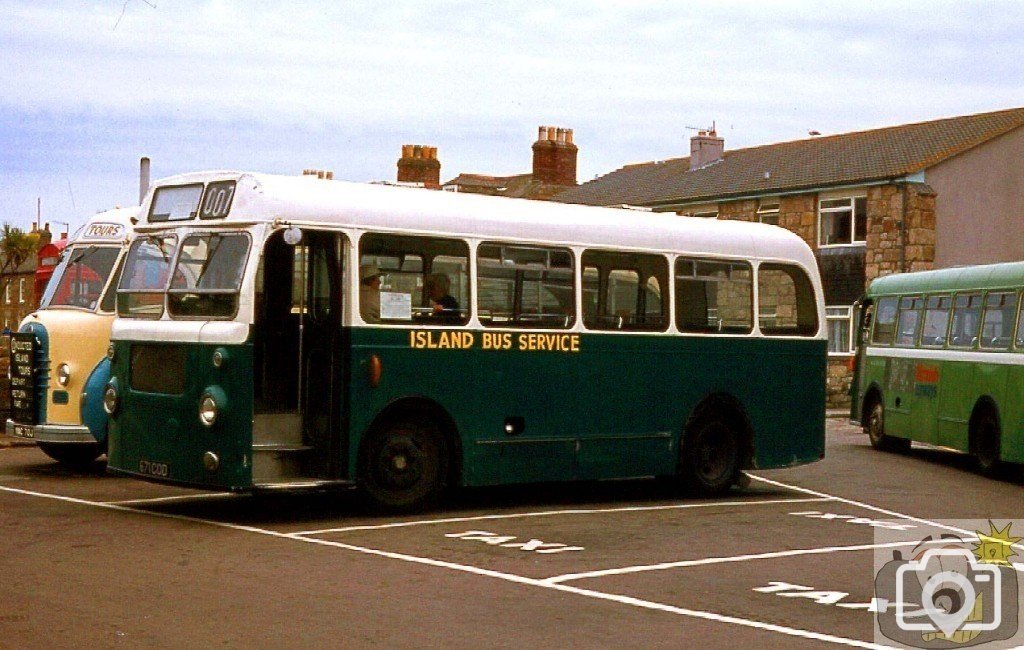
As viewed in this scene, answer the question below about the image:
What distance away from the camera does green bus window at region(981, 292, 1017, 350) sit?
21.6 meters

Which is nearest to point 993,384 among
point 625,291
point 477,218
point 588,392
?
point 625,291

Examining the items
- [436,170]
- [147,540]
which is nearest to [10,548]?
[147,540]

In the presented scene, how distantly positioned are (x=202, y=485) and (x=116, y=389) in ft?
4.86

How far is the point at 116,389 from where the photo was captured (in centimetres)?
1463

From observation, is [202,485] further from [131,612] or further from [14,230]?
[14,230]

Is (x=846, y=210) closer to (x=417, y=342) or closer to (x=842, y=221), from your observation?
(x=842, y=221)

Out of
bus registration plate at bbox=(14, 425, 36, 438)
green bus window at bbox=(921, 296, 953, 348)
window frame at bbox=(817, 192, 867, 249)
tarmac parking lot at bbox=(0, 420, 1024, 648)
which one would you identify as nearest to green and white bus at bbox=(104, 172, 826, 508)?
tarmac parking lot at bbox=(0, 420, 1024, 648)

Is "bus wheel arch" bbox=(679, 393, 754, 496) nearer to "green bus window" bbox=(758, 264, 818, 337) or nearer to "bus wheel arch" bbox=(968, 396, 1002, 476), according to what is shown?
"green bus window" bbox=(758, 264, 818, 337)

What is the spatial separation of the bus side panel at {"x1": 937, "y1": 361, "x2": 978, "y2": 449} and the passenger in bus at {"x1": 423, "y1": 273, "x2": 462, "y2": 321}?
10073 mm

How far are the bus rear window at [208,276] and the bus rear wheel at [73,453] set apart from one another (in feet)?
15.9

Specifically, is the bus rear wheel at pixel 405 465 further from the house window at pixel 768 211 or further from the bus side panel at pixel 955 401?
the house window at pixel 768 211

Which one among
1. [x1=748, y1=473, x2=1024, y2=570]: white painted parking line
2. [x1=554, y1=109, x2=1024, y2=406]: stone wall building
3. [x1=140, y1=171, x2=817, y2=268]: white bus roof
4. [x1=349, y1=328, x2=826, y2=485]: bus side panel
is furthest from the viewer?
[x1=554, y1=109, x2=1024, y2=406]: stone wall building

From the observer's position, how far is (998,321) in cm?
2195

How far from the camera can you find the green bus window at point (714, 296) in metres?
17.2
